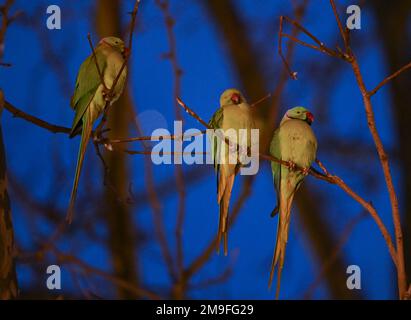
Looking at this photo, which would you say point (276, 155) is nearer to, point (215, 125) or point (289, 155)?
point (289, 155)

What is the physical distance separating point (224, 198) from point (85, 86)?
1.83 ft

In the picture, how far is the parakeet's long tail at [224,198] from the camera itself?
1977mm

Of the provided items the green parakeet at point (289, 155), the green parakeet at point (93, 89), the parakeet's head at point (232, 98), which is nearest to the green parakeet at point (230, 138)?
the parakeet's head at point (232, 98)

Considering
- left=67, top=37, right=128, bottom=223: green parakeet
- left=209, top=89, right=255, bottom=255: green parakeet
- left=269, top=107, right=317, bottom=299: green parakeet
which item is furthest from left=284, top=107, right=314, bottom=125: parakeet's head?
left=67, top=37, right=128, bottom=223: green parakeet

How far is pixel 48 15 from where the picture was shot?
254 centimetres

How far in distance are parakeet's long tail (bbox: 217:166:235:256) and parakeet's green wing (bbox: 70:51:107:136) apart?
1.53 ft

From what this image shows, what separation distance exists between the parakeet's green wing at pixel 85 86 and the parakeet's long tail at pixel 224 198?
467 mm

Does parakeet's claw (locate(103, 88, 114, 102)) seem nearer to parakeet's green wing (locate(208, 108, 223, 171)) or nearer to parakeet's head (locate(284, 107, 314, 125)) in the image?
parakeet's green wing (locate(208, 108, 223, 171))

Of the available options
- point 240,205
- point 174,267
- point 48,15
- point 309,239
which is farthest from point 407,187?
point 48,15

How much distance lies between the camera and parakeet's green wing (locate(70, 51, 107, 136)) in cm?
202

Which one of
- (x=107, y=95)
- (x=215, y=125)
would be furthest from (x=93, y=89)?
(x=215, y=125)

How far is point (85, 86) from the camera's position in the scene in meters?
2.06
